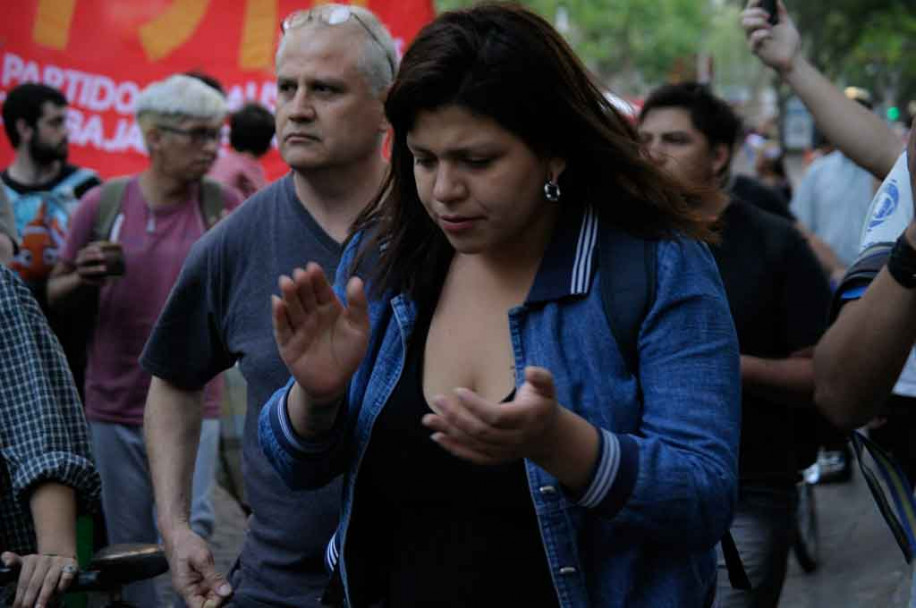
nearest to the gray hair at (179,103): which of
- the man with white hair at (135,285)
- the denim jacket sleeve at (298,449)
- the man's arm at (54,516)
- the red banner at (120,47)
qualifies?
the man with white hair at (135,285)

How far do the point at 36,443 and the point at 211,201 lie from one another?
3.20 m

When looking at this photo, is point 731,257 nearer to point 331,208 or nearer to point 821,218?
point 331,208

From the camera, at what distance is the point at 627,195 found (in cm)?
274

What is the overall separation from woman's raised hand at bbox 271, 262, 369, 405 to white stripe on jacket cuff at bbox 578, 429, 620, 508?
0.45 m

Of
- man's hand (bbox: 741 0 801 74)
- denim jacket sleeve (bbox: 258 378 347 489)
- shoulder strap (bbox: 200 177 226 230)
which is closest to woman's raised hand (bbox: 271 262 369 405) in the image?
denim jacket sleeve (bbox: 258 378 347 489)

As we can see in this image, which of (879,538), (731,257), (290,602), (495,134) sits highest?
(495,134)

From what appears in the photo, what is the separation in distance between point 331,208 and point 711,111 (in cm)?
201

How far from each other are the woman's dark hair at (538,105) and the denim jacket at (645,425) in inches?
4.3

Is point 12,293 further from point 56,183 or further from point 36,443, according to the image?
point 56,183

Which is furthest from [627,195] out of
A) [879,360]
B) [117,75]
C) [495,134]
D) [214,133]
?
[117,75]

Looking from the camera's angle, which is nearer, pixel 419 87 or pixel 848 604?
pixel 419 87

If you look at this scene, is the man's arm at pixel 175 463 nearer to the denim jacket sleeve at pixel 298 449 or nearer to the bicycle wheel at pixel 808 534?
the denim jacket sleeve at pixel 298 449

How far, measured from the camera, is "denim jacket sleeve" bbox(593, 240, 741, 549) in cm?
242

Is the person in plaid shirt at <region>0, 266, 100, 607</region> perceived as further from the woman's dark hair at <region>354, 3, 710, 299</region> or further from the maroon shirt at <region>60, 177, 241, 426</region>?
the maroon shirt at <region>60, 177, 241, 426</region>
